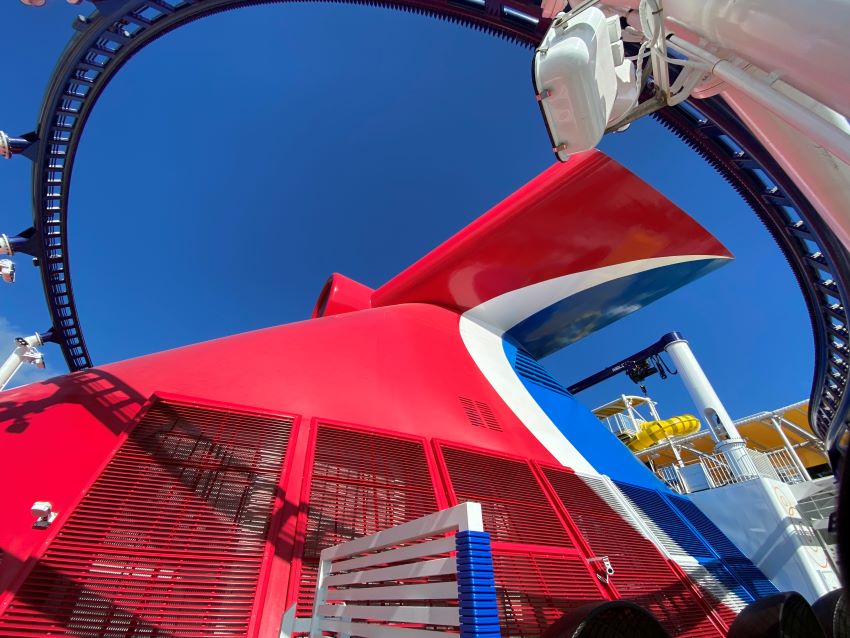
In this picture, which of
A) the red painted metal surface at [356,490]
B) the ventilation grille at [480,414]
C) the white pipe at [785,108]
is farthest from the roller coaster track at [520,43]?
the red painted metal surface at [356,490]

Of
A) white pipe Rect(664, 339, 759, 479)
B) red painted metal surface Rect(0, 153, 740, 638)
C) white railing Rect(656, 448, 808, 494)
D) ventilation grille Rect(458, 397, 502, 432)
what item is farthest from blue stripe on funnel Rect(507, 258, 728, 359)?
white railing Rect(656, 448, 808, 494)

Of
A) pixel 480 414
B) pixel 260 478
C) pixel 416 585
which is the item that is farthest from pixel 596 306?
pixel 416 585

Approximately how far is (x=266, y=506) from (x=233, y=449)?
712 mm

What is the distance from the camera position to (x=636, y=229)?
321 inches

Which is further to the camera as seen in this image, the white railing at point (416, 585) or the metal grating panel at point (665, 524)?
the metal grating panel at point (665, 524)

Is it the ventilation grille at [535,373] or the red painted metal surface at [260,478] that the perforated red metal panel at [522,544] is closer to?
the red painted metal surface at [260,478]

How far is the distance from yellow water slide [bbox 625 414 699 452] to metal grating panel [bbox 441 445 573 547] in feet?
48.7

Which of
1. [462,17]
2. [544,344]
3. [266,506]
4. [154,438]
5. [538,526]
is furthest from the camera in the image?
[544,344]

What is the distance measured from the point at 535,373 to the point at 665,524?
3587mm

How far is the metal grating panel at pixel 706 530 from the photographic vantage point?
20.0 ft

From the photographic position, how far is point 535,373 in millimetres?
8797

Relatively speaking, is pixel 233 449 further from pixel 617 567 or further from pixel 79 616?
pixel 617 567

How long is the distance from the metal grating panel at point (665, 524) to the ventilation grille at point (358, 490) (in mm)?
3137

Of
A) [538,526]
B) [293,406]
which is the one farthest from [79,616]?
[538,526]
